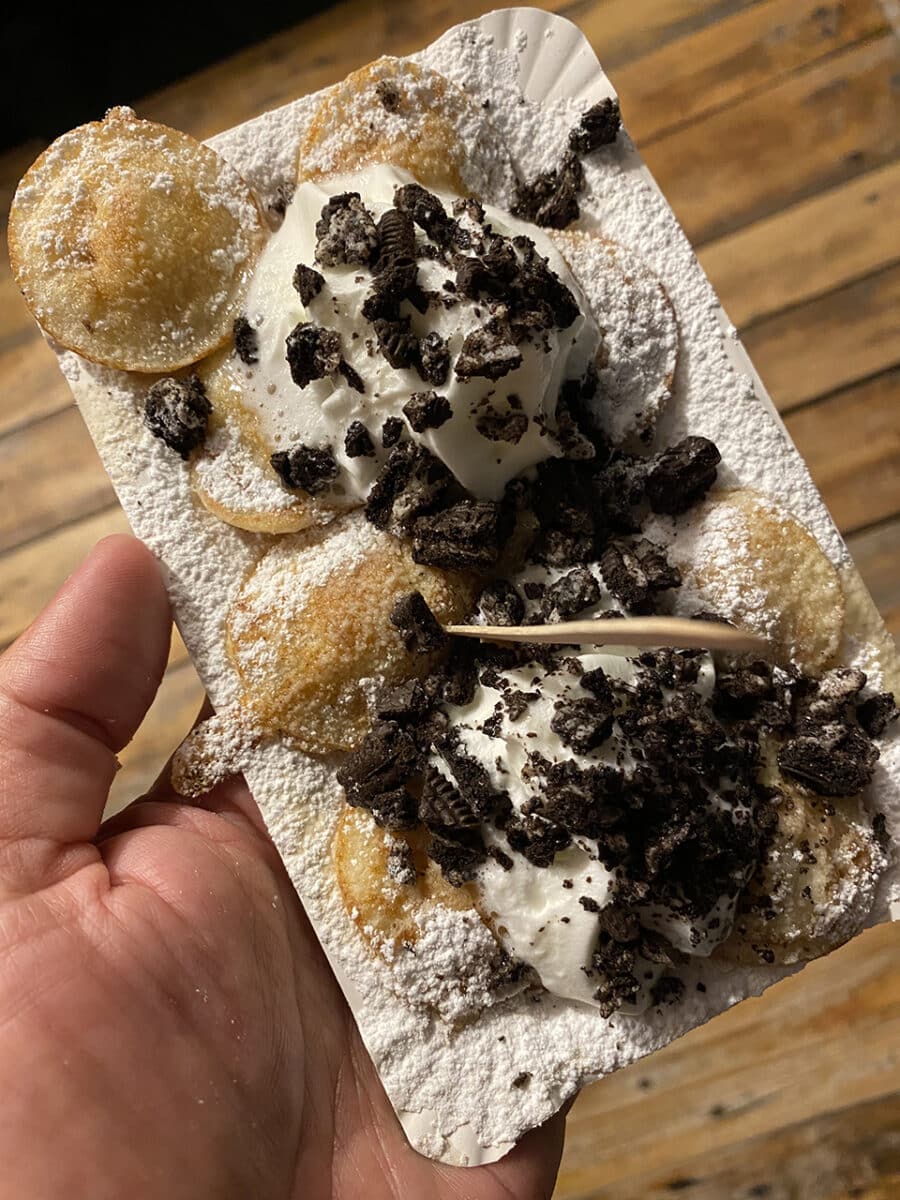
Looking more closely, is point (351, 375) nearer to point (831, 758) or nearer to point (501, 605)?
point (501, 605)

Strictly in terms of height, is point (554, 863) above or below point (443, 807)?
below

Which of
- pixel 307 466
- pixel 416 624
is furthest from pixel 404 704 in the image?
pixel 307 466

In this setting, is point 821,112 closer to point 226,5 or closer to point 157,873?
point 226,5

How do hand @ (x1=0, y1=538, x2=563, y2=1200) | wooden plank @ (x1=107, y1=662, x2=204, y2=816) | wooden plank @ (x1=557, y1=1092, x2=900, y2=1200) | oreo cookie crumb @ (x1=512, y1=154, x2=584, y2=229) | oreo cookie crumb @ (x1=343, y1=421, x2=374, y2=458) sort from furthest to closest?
wooden plank @ (x1=107, y1=662, x2=204, y2=816), wooden plank @ (x1=557, y1=1092, x2=900, y2=1200), oreo cookie crumb @ (x1=512, y1=154, x2=584, y2=229), oreo cookie crumb @ (x1=343, y1=421, x2=374, y2=458), hand @ (x1=0, y1=538, x2=563, y2=1200)

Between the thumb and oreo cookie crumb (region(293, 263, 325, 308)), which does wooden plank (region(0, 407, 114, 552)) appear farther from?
oreo cookie crumb (region(293, 263, 325, 308))

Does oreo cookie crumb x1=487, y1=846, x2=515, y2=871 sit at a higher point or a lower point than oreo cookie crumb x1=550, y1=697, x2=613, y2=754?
lower

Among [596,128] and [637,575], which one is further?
[596,128]

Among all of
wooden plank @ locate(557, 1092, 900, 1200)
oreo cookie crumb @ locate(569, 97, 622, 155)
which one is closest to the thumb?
oreo cookie crumb @ locate(569, 97, 622, 155)
